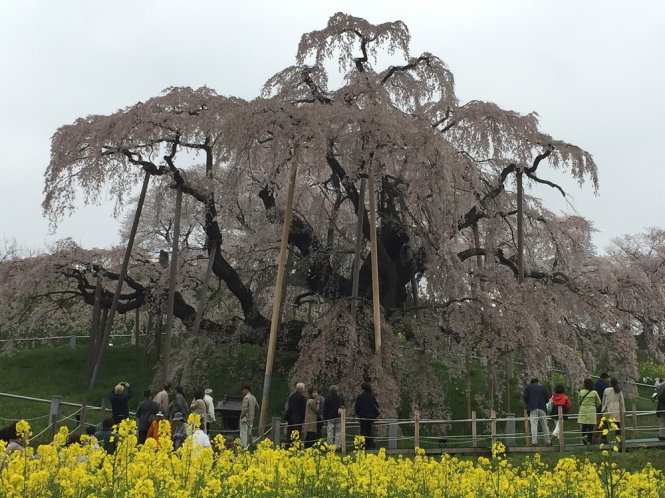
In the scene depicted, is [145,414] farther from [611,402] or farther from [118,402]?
[611,402]

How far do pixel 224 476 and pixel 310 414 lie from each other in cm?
586

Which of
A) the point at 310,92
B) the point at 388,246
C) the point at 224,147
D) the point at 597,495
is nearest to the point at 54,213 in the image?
the point at 224,147

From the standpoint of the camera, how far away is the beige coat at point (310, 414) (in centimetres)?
1452

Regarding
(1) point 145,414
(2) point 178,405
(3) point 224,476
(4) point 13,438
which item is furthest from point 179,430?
(4) point 13,438

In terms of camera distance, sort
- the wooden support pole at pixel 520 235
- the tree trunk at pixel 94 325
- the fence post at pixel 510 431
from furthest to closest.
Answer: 1. the tree trunk at pixel 94 325
2. the wooden support pole at pixel 520 235
3. the fence post at pixel 510 431

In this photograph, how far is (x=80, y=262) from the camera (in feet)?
85.3

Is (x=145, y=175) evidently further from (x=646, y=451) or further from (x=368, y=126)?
(x=646, y=451)

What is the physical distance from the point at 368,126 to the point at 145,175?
7.89 meters

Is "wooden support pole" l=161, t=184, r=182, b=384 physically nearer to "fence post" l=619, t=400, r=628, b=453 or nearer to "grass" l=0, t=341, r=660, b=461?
"grass" l=0, t=341, r=660, b=461

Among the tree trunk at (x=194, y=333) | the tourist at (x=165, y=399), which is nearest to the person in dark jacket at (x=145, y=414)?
the tourist at (x=165, y=399)

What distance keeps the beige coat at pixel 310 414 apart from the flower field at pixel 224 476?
5.48 metres

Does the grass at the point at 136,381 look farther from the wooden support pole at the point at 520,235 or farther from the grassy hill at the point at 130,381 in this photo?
the wooden support pole at the point at 520,235

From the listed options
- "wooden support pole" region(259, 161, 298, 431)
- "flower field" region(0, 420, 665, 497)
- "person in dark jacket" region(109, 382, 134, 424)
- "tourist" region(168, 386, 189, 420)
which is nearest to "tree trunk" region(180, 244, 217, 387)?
"wooden support pole" region(259, 161, 298, 431)

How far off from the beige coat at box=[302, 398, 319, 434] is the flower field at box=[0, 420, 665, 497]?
5478 millimetres
